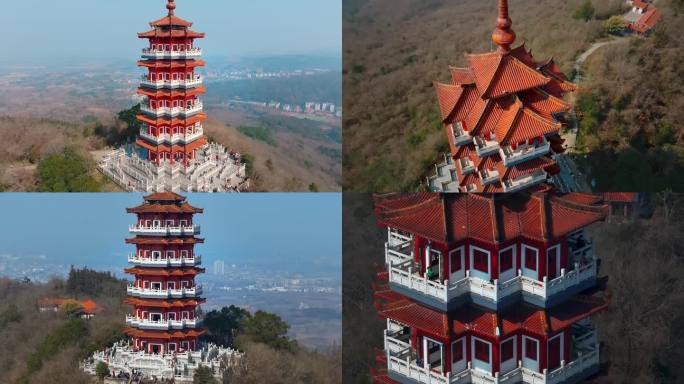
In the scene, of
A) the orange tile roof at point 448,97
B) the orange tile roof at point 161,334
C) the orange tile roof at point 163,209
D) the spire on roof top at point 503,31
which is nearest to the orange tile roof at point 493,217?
the orange tile roof at point 448,97

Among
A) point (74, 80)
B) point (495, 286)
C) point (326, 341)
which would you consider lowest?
point (326, 341)

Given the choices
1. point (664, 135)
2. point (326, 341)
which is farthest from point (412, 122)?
point (326, 341)

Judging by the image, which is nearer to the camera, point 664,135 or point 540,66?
point 540,66

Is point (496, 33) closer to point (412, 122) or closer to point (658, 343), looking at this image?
point (658, 343)

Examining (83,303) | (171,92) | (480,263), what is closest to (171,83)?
(171,92)

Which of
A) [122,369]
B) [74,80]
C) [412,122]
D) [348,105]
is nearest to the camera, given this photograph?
[122,369]

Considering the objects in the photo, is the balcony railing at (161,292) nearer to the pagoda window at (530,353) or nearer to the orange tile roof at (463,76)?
the orange tile roof at (463,76)

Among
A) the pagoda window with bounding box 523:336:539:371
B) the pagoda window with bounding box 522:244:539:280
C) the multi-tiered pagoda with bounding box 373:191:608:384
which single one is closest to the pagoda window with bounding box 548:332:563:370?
the multi-tiered pagoda with bounding box 373:191:608:384
